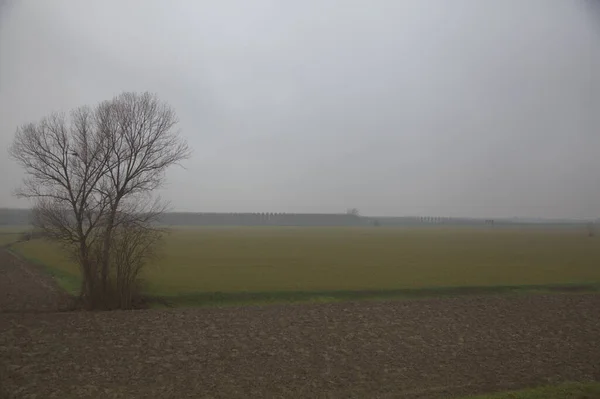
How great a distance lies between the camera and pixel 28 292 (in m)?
22.7

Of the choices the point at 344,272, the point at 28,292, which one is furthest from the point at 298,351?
the point at 344,272

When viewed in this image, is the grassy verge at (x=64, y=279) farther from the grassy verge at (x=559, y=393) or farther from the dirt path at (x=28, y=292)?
the grassy verge at (x=559, y=393)

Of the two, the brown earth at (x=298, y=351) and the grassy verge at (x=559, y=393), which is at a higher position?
the grassy verge at (x=559, y=393)

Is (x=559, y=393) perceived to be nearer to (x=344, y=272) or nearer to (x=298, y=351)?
(x=298, y=351)

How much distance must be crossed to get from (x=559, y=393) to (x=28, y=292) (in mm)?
25550

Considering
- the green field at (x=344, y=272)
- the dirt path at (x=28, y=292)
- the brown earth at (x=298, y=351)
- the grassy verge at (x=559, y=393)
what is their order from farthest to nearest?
the green field at (x=344, y=272) → the dirt path at (x=28, y=292) → the brown earth at (x=298, y=351) → the grassy verge at (x=559, y=393)

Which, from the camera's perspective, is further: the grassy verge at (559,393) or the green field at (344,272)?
the green field at (344,272)

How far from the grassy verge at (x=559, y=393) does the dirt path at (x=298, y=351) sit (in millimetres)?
885

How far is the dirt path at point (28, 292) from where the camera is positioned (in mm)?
19250

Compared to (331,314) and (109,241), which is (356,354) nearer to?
(331,314)

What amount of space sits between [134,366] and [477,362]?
10.8m

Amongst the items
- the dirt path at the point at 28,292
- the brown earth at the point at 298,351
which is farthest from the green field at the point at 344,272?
the brown earth at the point at 298,351

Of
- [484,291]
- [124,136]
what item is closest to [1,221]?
[124,136]

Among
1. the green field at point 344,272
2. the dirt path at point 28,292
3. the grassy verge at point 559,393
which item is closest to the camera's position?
the grassy verge at point 559,393
